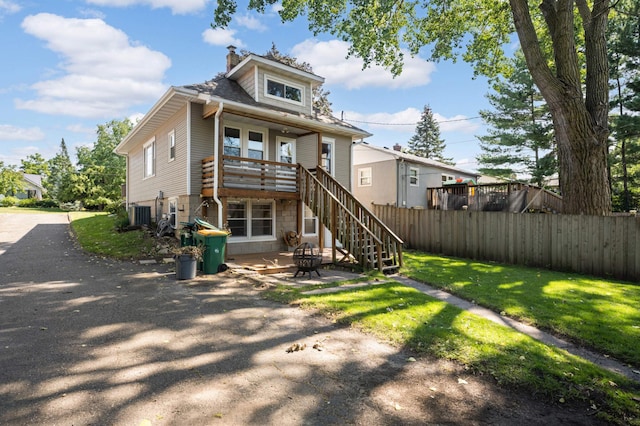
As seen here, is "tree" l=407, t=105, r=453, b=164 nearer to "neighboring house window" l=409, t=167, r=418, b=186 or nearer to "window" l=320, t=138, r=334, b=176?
"neighboring house window" l=409, t=167, r=418, b=186

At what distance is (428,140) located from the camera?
58.6 meters

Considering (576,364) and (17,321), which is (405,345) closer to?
(576,364)

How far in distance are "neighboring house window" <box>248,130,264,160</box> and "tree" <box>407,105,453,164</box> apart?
164 feet

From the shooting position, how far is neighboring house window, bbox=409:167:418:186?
22.6 m

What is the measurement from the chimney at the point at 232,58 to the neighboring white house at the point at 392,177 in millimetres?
9148

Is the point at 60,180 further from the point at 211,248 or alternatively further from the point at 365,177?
the point at 211,248

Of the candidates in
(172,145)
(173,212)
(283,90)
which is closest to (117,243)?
(173,212)

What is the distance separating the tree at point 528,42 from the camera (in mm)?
9922

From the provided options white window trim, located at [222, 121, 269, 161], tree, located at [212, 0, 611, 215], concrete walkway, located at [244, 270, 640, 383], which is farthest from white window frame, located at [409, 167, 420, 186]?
concrete walkway, located at [244, 270, 640, 383]

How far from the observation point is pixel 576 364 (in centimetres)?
382

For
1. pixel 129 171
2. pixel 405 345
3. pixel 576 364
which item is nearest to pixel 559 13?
pixel 576 364

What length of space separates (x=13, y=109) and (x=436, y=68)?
3768 centimetres

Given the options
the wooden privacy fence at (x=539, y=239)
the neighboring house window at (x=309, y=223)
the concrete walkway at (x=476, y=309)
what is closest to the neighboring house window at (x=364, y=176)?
the wooden privacy fence at (x=539, y=239)

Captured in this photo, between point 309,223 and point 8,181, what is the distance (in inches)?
1806
